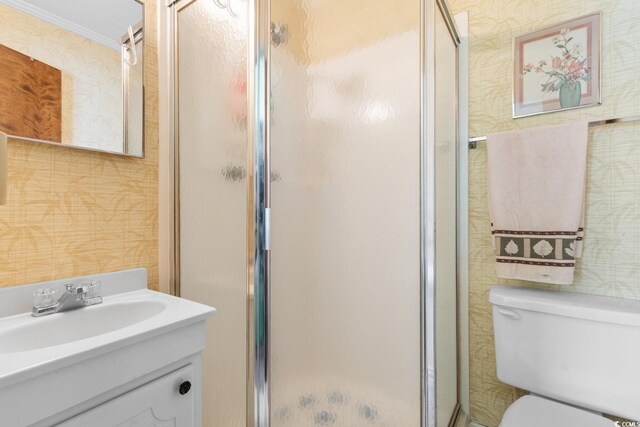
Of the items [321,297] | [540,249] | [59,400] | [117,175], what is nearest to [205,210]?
[117,175]

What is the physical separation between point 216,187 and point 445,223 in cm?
86

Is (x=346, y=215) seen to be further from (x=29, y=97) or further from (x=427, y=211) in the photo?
(x=29, y=97)

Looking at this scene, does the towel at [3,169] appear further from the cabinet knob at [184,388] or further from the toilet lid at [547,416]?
the toilet lid at [547,416]

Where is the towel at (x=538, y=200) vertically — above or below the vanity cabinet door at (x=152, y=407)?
above

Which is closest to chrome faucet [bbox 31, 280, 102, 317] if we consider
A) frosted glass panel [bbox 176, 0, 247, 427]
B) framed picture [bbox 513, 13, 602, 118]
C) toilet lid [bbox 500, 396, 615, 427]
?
frosted glass panel [bbox 176, 0, 247, 427]

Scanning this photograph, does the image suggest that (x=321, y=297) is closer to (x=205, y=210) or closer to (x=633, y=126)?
(x=205, y=210)

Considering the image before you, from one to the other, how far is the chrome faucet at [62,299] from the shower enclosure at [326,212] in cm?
37

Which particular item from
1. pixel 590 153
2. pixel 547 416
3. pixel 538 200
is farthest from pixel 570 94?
pixel 547 416

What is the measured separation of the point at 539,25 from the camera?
4.11 feet

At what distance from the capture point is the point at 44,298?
900 mm

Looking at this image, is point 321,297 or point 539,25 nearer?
point 321,297

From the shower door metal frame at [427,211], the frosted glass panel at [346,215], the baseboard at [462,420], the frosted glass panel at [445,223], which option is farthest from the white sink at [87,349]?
the baseboard at [462,420]

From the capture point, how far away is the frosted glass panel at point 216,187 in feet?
3.35

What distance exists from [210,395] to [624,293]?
5.16 feet
